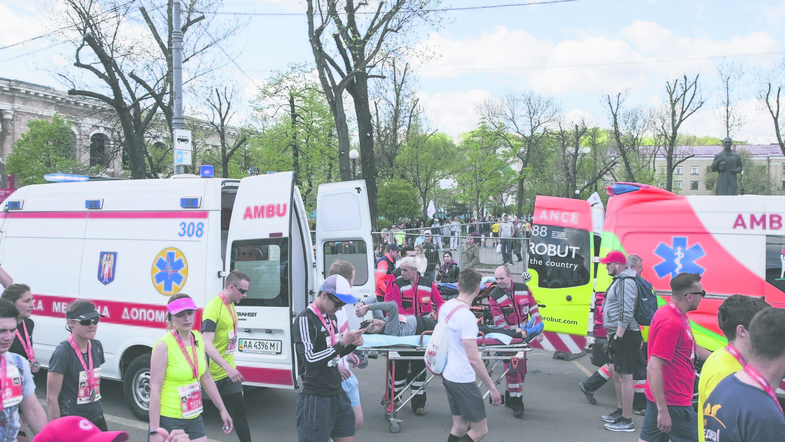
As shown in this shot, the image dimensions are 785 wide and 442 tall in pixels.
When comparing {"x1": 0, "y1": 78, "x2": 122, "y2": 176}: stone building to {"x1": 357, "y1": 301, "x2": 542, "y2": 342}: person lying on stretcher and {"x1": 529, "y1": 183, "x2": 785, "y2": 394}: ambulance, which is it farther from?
{"x1": 529, "y1": 183, "x2": 785, "y2": 394}: ambulance

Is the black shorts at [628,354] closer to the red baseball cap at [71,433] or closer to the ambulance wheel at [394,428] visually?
the ambulance wheel at [394,428]

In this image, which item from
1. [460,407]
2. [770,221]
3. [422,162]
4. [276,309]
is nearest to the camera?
[460,407]

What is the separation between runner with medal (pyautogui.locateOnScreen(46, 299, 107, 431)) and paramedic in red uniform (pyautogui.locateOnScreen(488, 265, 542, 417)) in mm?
4478

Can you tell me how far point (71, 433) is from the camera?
179cm

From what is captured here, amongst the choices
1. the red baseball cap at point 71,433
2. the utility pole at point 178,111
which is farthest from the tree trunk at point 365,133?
the red baseball cap at point 71,433

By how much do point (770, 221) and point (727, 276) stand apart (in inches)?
32.3

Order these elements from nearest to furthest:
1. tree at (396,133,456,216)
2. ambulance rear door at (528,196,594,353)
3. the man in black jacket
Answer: the man in black jacket
ambulance rear door at (528,196,594,353)
tree at (396,133,456,216)

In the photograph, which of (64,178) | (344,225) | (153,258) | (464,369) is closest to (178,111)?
(64,178)

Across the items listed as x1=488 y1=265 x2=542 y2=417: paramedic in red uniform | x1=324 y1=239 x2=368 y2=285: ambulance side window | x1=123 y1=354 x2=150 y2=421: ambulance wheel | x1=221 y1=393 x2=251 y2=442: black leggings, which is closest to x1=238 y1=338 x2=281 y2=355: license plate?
x1=221 y1=393 x2=251 y2=442: black leggings

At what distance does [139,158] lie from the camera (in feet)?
59.8

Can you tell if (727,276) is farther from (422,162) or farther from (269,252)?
(422,162)

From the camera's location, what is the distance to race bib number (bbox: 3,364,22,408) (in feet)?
10.1

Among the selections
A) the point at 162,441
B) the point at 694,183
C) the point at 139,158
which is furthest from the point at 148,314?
the point at 694,183

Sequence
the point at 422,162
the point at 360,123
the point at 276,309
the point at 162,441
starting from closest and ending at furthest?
the point at 162,441 < the point at 276,309 < the point at 360,123 < the point at 422,162
